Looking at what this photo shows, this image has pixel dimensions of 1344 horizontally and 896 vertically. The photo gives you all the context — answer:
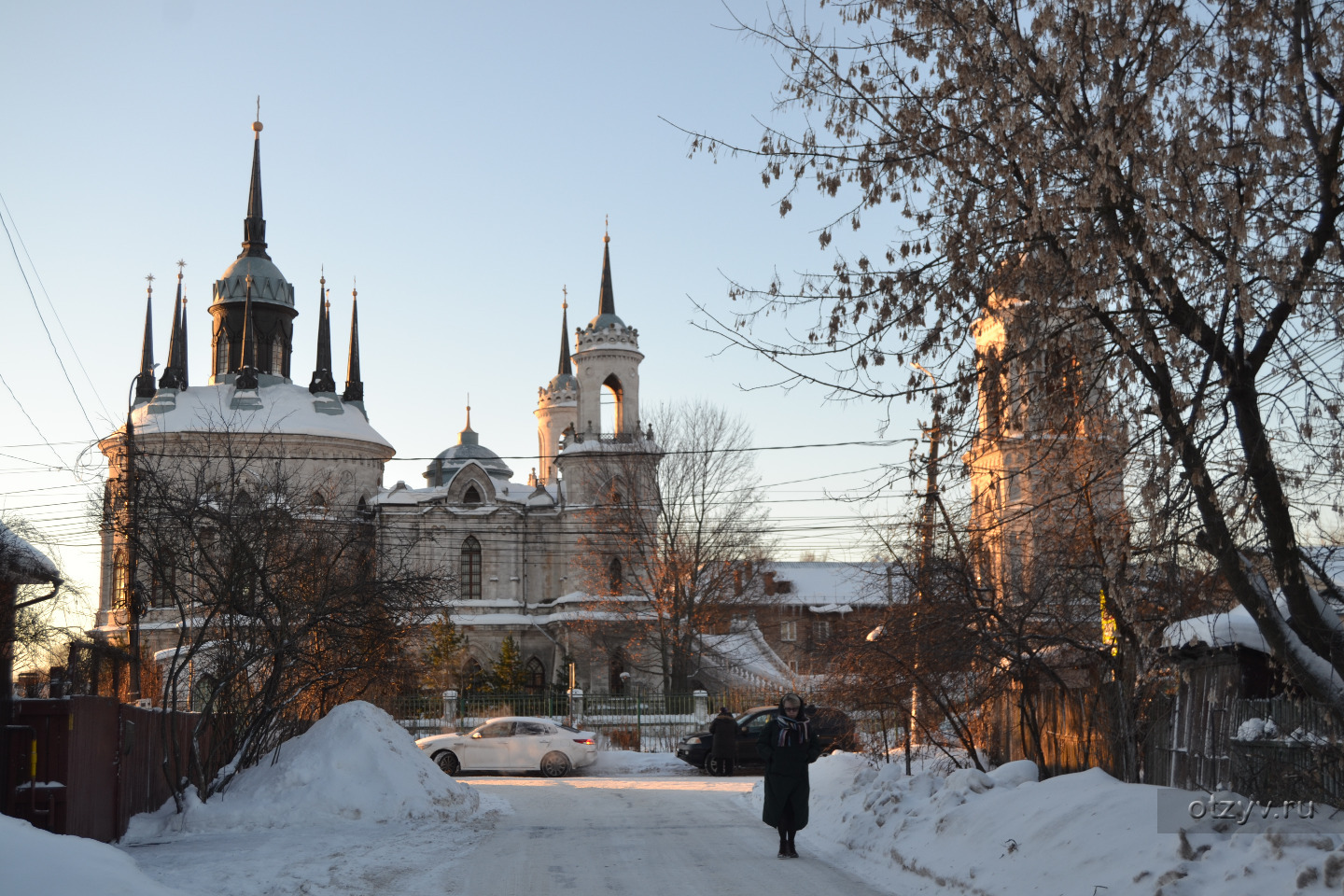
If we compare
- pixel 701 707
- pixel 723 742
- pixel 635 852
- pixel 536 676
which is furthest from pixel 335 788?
pixel 536 676

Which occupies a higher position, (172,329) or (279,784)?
(172,329)

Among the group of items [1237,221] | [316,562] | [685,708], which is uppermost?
[1237,221]

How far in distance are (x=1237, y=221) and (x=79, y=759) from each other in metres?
11.3

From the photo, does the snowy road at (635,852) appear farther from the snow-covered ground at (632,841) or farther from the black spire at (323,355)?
the black spire at (323,355)

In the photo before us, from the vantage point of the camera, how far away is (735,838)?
1438cm

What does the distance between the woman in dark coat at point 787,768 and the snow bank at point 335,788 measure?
539cm

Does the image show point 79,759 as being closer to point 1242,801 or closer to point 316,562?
point 316,562

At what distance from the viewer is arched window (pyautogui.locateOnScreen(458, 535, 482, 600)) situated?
6331cm

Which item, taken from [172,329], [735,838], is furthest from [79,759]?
[172,329]

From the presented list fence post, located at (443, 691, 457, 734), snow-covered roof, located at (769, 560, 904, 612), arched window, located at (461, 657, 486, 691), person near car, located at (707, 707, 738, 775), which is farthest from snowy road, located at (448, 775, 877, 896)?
snow-covered roof, located at (769, 560, 904, 612)

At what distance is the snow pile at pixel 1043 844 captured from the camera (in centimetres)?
756

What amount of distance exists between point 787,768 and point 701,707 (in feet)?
88.1

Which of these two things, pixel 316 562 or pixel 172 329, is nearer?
pixel 316 562

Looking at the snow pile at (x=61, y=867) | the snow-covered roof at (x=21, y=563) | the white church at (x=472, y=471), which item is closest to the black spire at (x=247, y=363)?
the white church at (x=472, y=471)
